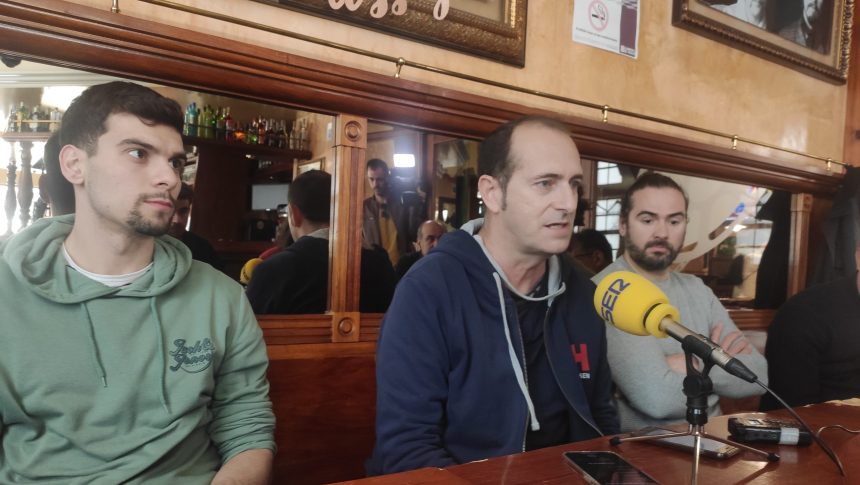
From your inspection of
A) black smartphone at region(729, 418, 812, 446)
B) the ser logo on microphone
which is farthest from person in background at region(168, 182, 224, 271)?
black smartphone at region(729, 418, 812, 446)

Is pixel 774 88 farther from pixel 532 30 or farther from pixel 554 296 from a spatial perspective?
pixel 554 296

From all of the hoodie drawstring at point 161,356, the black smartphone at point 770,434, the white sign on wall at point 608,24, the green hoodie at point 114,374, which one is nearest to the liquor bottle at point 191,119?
the green hoodie at point 114,374

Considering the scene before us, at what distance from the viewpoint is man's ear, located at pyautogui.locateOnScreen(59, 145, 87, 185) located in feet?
4.62

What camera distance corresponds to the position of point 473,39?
7.42 ft

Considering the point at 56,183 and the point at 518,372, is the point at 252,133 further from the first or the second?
the point at 518,372

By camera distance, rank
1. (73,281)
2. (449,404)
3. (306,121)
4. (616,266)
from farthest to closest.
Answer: (616,266) < (306,121) < (449,404) < (73,281)

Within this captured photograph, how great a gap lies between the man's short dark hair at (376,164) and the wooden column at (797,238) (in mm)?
2606

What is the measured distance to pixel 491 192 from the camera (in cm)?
176

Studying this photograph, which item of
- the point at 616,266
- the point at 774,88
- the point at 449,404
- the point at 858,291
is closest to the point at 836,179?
the point at 774,88

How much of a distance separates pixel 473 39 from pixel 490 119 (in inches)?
12.1

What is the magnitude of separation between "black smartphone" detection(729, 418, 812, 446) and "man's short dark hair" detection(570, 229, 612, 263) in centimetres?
132

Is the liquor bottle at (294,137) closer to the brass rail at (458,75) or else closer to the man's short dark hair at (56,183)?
the brass rail at (458,75)

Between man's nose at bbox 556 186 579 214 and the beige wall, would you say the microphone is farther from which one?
the beige wall

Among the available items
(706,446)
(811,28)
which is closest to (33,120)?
(706,446)
